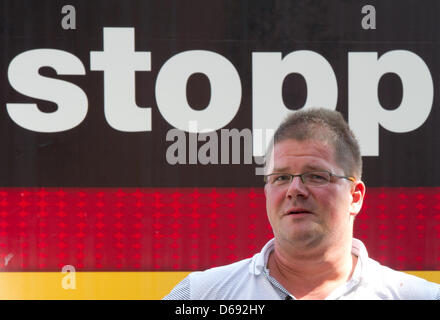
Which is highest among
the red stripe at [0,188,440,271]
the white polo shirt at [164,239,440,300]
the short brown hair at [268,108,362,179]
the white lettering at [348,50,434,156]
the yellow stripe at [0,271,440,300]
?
the white lettering at [348,50,434,156]

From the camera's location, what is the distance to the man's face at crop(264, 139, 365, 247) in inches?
78.5

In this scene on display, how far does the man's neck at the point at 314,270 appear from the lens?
2.04 meters

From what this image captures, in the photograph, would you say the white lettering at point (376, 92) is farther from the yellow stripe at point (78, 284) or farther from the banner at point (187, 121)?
the yellow stripe at point (78, 284)

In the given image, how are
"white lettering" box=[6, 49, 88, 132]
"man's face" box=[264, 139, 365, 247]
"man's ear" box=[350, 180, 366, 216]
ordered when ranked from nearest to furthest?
1. "man's face" box=[264, 139, 365, 247]
2. "man's ear" box=[350, 180, 366, 216]
3. "white lettering" box=[6, 49, 88, 132]

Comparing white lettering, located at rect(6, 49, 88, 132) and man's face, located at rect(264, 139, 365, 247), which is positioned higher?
white lettering, located at rect(6, 49, 88, 132)

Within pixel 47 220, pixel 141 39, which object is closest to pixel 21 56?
pixel 141 39

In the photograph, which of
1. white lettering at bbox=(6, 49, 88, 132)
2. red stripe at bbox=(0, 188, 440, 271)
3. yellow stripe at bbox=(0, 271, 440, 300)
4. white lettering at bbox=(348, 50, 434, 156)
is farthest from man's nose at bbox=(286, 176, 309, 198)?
white lettering at bbox=(6, 49, 88, 132)

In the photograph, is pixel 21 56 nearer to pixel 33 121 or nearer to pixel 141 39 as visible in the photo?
pixel 33 121

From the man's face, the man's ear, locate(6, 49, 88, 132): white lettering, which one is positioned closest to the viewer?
the man's face

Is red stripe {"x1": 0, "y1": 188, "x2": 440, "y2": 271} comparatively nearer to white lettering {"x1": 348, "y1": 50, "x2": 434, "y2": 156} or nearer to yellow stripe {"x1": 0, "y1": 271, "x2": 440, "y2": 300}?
yellow stripe {"x1": 0, "y1": 271, "x2": 440, "y2": 300}

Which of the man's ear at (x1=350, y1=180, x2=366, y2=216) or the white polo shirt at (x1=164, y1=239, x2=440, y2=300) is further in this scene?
the man's ear at (x1=350, y1=180, x2=366, y2=216)

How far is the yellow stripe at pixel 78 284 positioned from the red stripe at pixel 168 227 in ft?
0.12

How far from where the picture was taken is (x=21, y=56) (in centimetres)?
243

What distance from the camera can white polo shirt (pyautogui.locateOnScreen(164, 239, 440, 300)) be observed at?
80.4 inches
